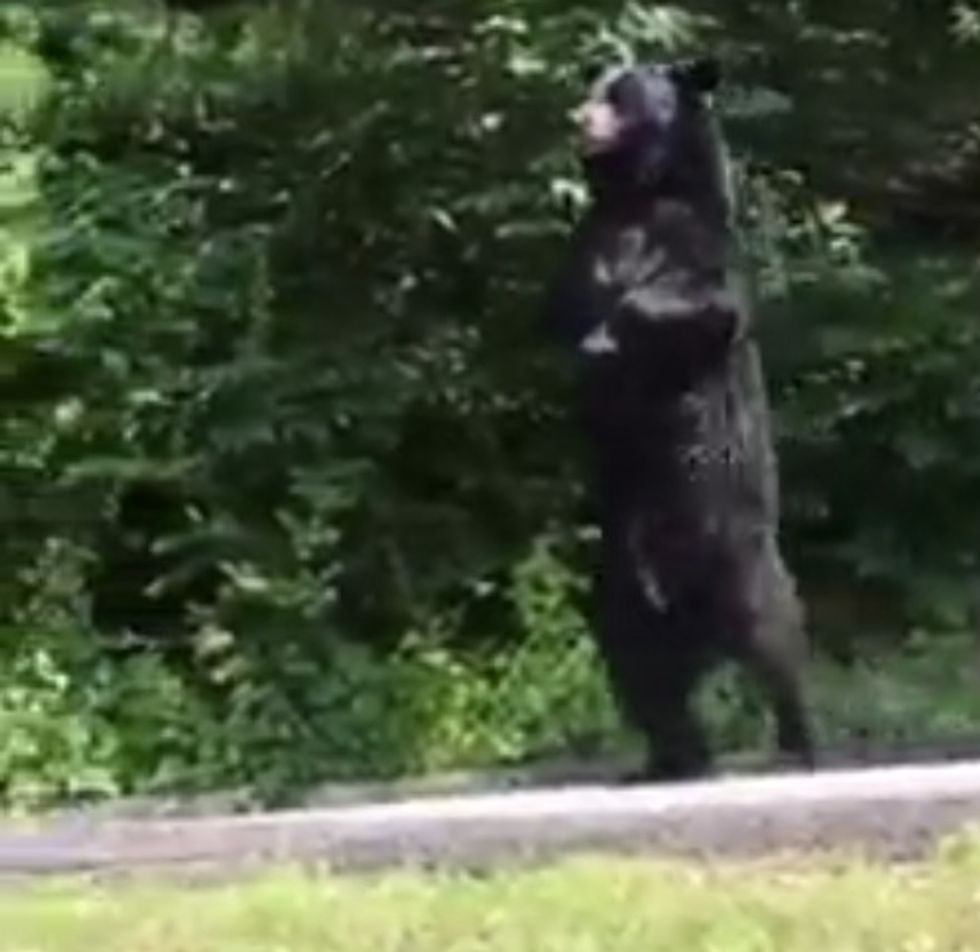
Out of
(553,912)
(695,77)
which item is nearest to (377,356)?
(695,77)

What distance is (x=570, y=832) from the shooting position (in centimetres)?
661

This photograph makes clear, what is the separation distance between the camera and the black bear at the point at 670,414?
7.11 m

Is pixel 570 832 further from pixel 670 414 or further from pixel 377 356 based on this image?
pixel 377 356

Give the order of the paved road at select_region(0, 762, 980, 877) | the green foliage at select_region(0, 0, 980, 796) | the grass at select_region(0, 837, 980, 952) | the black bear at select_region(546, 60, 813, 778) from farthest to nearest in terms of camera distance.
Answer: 1. the green foliage at select_region(0, 0, 980, 796)
2. the black bear at select_region(546, 60, 813, 778)
3. the paved road at select_region(0, 762, 980, 877)
4. the grass at select_region(0, 837, 980, 952)

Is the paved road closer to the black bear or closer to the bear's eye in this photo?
the black bear

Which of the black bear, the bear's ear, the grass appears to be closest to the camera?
the grass

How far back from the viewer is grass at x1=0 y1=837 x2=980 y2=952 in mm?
5898

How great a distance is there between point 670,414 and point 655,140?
0.62 m

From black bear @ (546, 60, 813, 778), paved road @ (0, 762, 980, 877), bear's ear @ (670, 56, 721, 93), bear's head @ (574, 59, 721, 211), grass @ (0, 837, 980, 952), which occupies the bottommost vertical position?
paved road @ (0, 762, 980, 877)

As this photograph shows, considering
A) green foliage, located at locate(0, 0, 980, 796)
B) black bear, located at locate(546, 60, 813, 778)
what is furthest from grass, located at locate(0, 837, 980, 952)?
green foliage, located at locate(0, 0, 980, 796)

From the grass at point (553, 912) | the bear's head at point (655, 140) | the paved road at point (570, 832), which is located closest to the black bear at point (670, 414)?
the bear's head at point (655, 140)

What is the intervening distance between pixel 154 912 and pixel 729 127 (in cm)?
447

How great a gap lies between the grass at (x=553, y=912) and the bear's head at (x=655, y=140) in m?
1.63

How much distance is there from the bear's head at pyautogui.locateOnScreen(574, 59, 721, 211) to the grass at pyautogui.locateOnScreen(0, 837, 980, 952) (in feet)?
5.34
